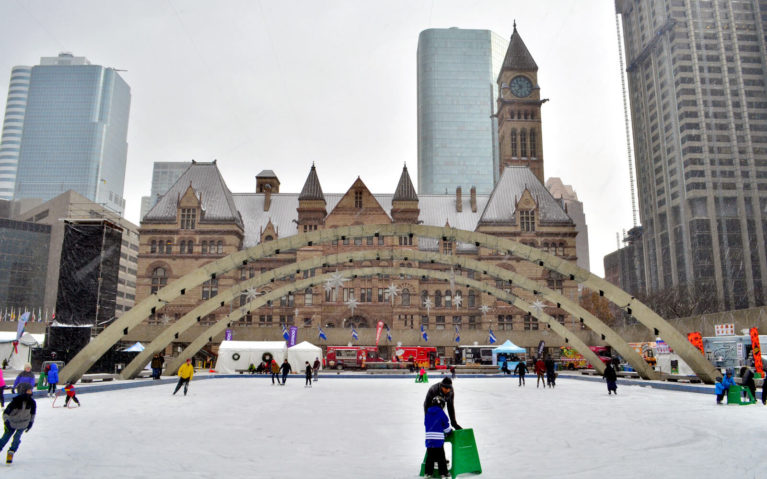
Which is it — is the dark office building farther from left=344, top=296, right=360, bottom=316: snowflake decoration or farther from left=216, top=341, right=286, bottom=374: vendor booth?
left=216, top=341, right=286, bottom=374: vendor booth

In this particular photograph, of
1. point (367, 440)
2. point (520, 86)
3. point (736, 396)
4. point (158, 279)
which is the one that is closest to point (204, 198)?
point (158, 279)

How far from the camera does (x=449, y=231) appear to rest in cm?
2848

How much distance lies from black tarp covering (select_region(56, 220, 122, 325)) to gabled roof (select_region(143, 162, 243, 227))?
2927cm

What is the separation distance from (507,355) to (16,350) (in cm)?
3944

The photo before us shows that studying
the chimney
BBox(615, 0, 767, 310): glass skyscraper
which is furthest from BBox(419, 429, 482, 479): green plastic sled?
BBox(615, 0, 767, 310): glass skyscraper

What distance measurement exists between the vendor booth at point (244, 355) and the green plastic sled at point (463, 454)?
117 ft

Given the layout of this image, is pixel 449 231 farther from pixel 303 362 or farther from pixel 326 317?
pixel 326 317

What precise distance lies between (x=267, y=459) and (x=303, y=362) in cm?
3452

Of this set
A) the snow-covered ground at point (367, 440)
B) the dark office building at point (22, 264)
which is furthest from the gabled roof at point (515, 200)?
the dark office building at point (22, 264)

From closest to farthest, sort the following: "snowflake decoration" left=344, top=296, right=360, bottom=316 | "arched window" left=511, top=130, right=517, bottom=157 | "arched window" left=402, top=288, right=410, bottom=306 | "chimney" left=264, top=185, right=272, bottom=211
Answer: "snowflake decoration" left=344, top=296, right=360, bottom=316, "arched window" left=402, top=288, right=410, bottom=306, "chimney" left=264, top=185, right=272, bottom=211, "arched window" left=511, top=130, right=517, bottom=157

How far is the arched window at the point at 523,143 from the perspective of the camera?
80.8m

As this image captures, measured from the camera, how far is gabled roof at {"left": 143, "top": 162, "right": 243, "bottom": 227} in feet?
219

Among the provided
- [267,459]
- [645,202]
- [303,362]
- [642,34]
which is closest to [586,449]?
[267,459]

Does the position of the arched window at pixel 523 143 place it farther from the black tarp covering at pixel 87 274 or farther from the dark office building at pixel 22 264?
the dark office building at pixel 22 264
